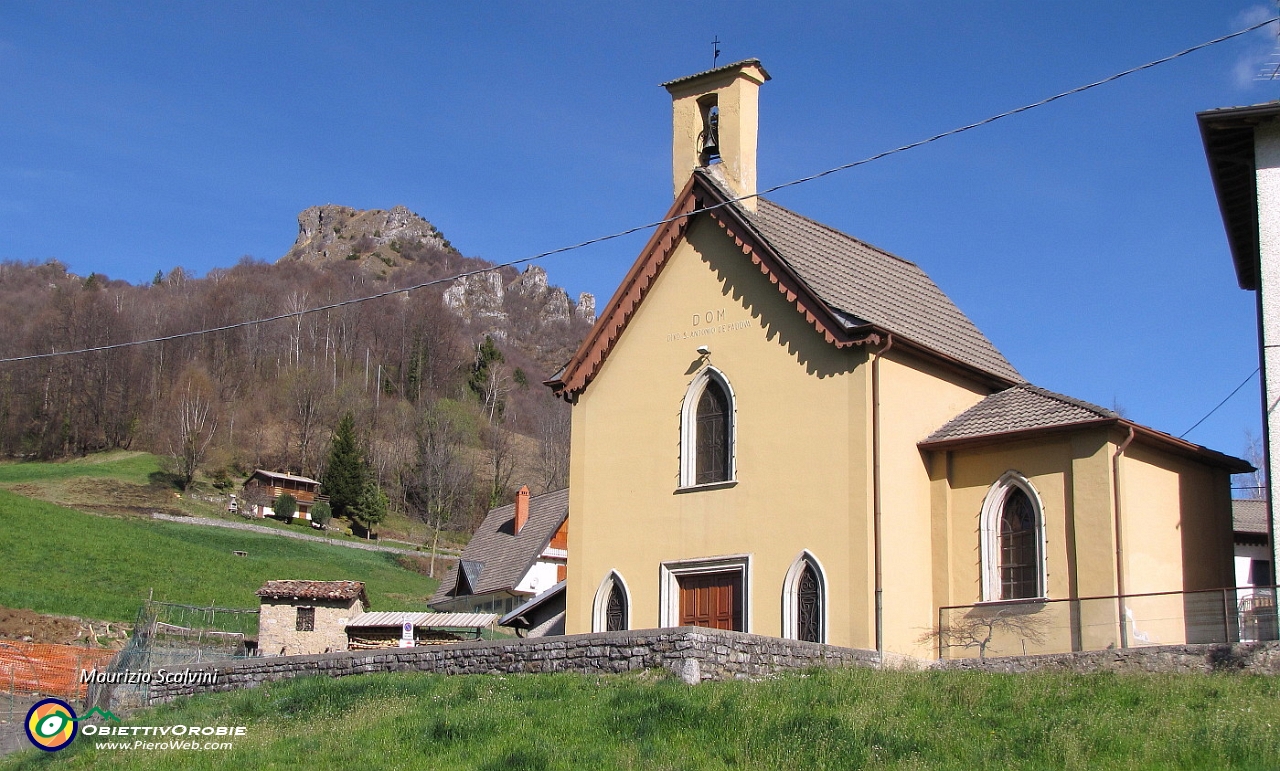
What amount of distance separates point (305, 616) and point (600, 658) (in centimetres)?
1550

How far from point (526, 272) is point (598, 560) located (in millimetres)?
167263

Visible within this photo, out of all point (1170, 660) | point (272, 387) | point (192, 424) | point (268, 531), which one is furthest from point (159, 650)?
point (272, 387)

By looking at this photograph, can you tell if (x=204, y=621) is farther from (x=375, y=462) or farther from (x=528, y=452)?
(x=528, y=452)

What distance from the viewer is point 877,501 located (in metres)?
21.1

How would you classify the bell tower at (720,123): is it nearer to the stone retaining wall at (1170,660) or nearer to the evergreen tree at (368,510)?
the stone retaining wall at (1170,660)

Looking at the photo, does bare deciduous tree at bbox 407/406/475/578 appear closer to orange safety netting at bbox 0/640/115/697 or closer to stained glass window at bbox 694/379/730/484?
orange safety netting at bbox 0/640/115/697

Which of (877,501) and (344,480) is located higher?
(344,480)

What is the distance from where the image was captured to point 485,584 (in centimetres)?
4859

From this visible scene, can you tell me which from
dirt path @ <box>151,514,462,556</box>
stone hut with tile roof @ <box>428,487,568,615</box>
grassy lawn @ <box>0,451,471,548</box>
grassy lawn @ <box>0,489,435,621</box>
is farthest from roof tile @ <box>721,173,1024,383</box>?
grassy lawn @ <box>0,451,471,548</box>

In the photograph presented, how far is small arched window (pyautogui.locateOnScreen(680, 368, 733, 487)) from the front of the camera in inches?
912

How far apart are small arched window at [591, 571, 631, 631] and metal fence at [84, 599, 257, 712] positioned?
703cm

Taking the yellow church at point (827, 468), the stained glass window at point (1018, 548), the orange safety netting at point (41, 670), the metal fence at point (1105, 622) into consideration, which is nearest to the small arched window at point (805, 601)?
the yellow church at point (827, 468)

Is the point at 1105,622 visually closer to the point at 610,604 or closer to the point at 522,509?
the point at 610,604

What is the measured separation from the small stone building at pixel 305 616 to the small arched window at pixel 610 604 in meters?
9.54
